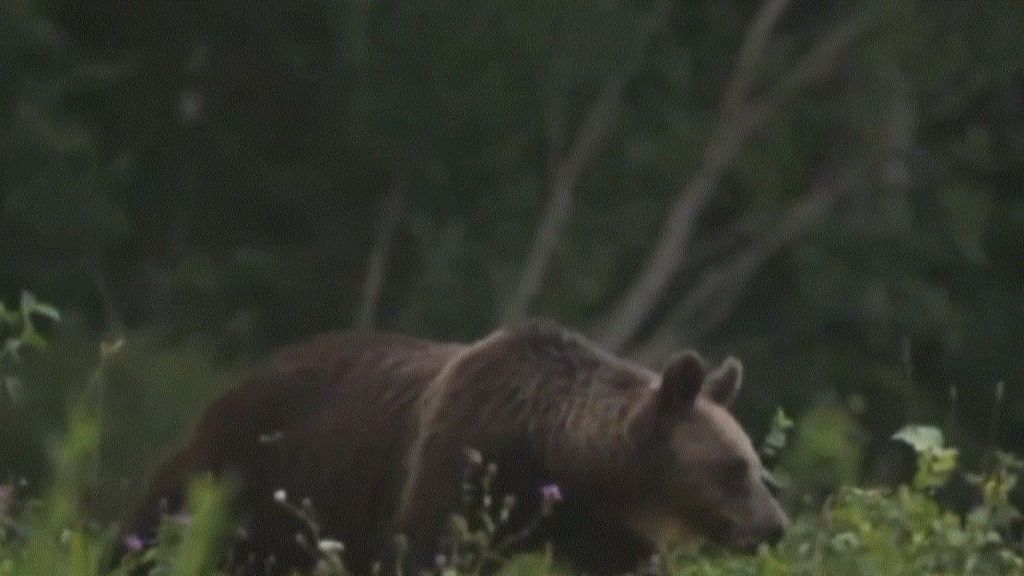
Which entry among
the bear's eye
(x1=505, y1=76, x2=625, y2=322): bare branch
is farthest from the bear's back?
(x1=505, y1=76, x2=625, y2=322): bare branch

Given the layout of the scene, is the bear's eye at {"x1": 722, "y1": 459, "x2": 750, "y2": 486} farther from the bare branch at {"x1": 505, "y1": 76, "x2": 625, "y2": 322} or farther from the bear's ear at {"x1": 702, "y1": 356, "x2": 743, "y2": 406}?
the bare branch at {"x1": 505, "y1": 76, "x2": 625, "y2": 322}

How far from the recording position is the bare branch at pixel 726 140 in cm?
3238

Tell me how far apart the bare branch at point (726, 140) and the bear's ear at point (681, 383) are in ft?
Answer: 72.7

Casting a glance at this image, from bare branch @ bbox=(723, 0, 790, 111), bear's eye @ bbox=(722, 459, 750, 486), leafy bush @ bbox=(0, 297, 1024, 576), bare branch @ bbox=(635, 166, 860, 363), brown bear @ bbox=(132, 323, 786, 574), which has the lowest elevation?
leafy bush @ bbox=(0, 297, 1024, 576)

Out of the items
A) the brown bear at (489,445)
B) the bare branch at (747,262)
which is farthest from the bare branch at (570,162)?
the brown bear at (489,445)

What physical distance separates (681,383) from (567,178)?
22.3m

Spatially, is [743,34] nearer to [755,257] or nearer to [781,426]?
[755,257]

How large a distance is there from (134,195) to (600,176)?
367 cm

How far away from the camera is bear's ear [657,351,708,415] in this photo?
960 cm

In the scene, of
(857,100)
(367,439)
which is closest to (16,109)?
(857,100)

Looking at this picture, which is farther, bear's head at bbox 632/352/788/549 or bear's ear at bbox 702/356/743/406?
bear's ear at bbox 702/356/743/406

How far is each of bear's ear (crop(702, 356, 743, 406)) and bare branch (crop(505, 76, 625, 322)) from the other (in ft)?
68.1

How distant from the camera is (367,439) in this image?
9.91 meters

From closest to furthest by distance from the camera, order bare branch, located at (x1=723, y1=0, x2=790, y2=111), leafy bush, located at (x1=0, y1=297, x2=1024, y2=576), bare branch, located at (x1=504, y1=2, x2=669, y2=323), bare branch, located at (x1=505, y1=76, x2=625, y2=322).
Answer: leafy bush, located at (x1=0, y1=297, x2=1024, y2=576) < bare branch, located at (x1=504, y1=2, x2=669, y2=323) < bare branch, located at (x1=505, y1=76, x2=625, y2=322) < bare branch, located at (x1=723, y1=0, x2=790, y2=111)
